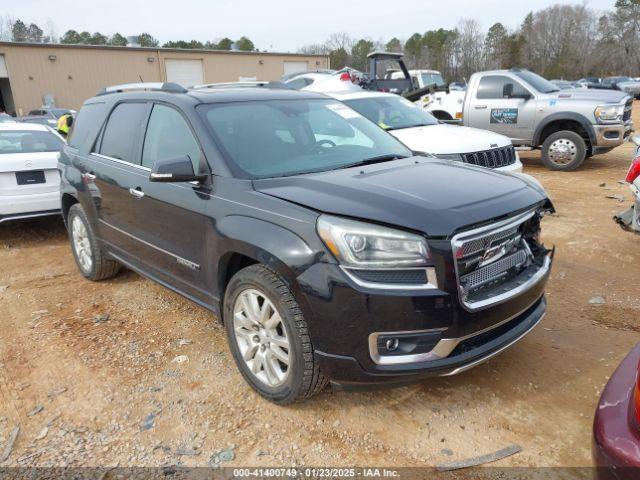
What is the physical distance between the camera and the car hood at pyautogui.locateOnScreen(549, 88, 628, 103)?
9594mm

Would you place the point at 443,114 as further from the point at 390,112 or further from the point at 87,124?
the point at 87,124

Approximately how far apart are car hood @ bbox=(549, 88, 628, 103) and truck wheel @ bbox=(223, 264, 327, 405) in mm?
8997

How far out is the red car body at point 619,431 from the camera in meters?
1.58

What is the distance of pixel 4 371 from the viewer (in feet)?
11.6

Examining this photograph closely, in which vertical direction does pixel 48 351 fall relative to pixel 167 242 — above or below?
below

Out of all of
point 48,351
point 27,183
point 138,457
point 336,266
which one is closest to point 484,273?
point 336,266

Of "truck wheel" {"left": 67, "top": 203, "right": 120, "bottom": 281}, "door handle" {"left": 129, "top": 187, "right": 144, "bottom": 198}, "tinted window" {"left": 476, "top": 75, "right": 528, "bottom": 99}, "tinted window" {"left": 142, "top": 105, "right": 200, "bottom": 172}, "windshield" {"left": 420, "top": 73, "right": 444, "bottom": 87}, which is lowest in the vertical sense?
"truck wheel" {"left": 67, "top": 203, "right": 120, "bottom": 281}

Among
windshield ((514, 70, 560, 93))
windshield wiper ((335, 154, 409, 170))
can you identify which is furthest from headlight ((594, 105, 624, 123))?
windshield wiper ((335, 154, 409, 170))

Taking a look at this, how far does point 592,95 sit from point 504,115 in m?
1.62

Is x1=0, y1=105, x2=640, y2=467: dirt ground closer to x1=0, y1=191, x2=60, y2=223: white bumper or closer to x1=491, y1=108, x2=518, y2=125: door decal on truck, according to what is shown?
x1=0, y1=191, x2=60, y2=223: white bumper

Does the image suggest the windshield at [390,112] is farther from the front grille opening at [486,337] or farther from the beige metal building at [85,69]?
the beige metal building at [85,69]

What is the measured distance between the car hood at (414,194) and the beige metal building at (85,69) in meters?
31.5

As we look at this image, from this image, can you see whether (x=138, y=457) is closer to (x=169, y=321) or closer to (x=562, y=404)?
(x=169, y=321)

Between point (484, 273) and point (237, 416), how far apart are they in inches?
63.7
